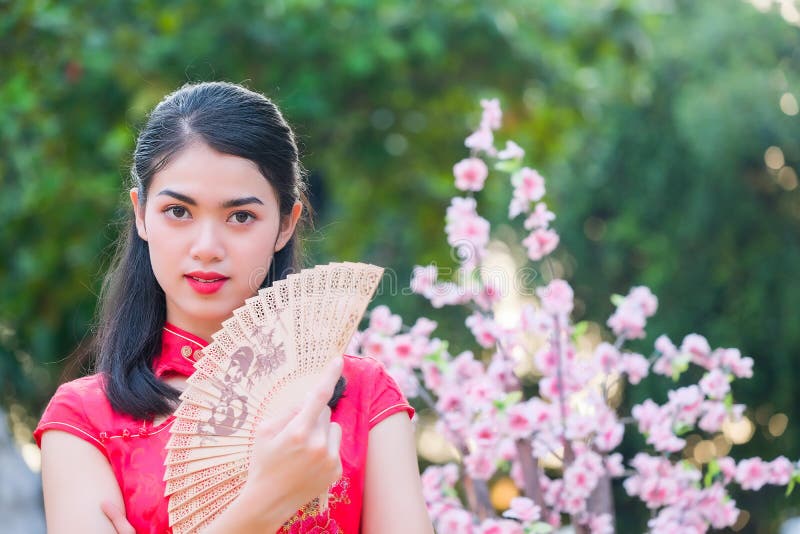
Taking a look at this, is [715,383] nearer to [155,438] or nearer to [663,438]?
[663,438]

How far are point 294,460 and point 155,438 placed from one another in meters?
0.36

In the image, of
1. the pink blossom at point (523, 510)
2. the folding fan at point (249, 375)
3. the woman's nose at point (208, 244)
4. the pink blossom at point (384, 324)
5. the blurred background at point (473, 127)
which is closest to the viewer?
the folding fan at point (249, 375)

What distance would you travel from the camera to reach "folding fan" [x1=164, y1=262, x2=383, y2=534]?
69.4 inches

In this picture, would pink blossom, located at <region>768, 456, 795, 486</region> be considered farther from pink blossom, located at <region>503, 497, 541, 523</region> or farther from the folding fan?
the folding fan

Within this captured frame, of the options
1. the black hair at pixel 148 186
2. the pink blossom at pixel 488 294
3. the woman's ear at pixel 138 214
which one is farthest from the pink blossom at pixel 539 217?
the woman's ear at pixel 138 214

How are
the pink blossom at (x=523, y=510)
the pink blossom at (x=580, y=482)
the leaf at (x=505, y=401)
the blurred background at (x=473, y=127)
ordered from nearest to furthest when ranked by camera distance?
the pink blossom at (x=523, y=510)
the leaf at (x=505, y=401)
the pink blossom at (x=580, y=482)
the blurred background at (x=473, y=127)

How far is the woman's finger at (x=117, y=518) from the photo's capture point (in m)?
1.76

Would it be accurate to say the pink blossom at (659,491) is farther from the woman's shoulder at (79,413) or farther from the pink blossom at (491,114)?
the woman's shoulder at (79,413)

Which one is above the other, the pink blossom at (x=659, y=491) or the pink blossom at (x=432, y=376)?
the pink blossom at (x=432, y=376)

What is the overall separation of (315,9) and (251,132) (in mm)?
4978

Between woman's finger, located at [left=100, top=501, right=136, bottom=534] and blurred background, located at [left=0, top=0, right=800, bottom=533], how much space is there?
14.2 ft

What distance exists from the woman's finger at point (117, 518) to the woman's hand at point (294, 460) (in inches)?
8.8

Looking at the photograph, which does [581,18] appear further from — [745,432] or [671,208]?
[745,432]

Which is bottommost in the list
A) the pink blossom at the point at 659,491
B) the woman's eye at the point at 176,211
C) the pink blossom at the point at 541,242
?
the pink blossom at the point at 659,491
